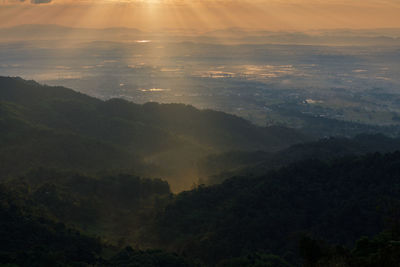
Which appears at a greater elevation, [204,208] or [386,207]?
[386,207]

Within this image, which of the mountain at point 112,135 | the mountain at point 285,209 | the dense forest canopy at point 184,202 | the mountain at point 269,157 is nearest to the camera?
→ the dense forest canopy at point 184,202

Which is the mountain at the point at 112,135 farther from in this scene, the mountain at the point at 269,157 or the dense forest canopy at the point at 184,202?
the mountain at the point at 269,157

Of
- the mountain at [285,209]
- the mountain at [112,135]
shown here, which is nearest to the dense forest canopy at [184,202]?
the mountain at [285,209]

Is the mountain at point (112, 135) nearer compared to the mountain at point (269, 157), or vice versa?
the mountain at point (269, 157)

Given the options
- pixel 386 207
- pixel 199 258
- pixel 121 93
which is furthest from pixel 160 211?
pixel 121 93

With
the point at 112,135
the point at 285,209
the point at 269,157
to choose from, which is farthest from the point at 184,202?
the point at 112,135

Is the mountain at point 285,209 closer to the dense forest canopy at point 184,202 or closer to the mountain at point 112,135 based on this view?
the dense forest canopy at point 184,202

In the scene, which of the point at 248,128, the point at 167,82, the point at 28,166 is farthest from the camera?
the point at 167,82

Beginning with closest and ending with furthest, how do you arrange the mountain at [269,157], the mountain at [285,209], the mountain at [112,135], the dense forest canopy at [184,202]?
the dense forest canopy at [184,202], the mountain at [285,209], the mountain at [269,157], the mountain at [112,135]

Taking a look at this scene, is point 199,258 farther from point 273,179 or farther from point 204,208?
point 273,179
